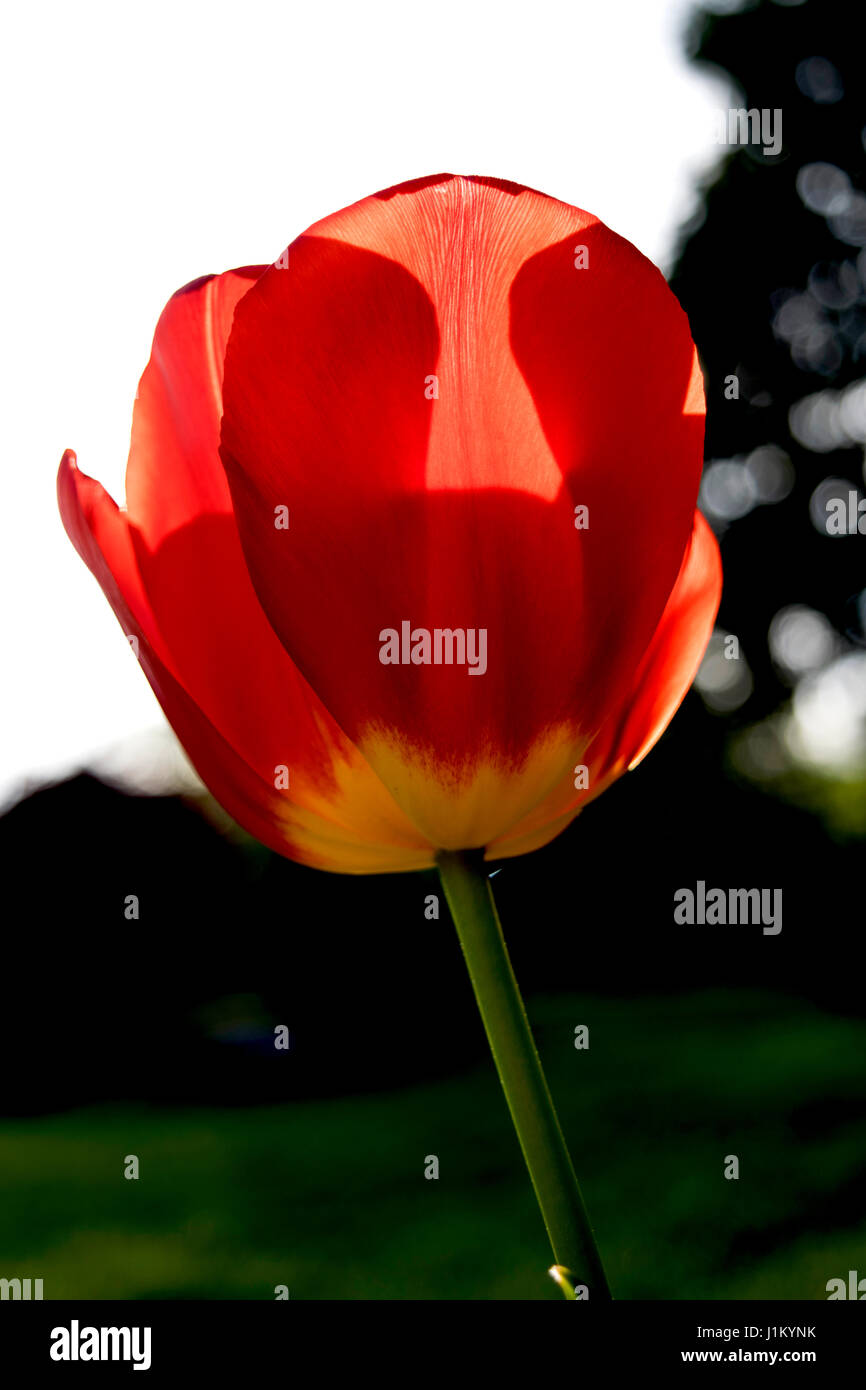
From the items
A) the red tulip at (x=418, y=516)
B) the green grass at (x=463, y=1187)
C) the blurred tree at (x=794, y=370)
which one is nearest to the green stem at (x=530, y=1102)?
the red tulip at (x=418, y=516)

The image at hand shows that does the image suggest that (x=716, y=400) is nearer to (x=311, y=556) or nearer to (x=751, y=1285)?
(x=751, y=1285)

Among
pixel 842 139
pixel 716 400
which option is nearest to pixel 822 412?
pixel 716 400

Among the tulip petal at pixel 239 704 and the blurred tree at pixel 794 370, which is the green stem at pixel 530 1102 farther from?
the blurred tree at pixel 794 370

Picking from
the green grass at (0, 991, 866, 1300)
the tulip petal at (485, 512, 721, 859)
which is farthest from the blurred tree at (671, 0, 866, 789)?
the tulip petal at (485, 512, 721, 859)

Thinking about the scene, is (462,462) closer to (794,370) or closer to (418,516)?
(418,516)

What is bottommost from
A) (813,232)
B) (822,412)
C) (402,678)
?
(402,678)

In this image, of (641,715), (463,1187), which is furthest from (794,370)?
(641,715)
